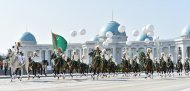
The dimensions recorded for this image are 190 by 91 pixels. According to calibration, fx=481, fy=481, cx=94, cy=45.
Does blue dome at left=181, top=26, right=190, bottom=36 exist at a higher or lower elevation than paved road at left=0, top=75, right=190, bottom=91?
higher

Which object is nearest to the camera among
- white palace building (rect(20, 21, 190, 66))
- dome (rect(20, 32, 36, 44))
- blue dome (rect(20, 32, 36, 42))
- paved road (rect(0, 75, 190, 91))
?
paved road (rect(0, 75, 190, 91))

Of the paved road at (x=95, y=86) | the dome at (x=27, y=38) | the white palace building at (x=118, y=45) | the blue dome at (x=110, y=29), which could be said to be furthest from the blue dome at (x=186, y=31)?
the paved road at (x=95, y=86)

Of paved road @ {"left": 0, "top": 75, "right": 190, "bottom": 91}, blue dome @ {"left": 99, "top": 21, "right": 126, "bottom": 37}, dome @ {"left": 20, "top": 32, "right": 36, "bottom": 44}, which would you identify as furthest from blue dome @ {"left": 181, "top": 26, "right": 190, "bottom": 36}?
paved road @ {"left": 0, "top": 75, "right": 190, "bottom": 91}

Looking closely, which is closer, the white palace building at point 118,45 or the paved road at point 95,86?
the paved road at point 95,86

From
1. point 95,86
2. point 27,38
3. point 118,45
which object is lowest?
point 95,86

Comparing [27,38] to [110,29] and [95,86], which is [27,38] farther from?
[95,86]

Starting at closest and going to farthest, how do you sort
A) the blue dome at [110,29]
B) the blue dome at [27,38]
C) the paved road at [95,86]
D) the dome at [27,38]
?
the paved road at [95,86], the blue dome at [110,29], the dome at [27,38], the blue dome at [27,38]

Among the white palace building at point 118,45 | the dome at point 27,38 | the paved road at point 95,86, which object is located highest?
the dome at point 27,38

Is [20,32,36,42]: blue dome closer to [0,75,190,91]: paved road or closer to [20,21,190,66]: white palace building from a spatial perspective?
[20,21,190,66]: white palace building

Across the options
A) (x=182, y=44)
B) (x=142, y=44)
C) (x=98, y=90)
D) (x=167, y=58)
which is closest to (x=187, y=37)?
(x=182, y=44)

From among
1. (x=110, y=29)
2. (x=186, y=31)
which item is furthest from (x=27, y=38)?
(x=186, y=31)

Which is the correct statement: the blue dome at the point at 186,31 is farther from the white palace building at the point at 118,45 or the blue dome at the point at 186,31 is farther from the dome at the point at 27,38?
the dome at the point at 27,38

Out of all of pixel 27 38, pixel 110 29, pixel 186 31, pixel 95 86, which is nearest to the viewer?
pixel 95 86

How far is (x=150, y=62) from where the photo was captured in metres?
45.5
